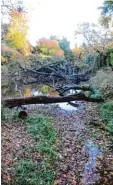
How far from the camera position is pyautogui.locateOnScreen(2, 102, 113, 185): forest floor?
6.44m

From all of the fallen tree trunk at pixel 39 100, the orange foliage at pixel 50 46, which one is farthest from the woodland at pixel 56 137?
the orange foliage at pixel 50 46

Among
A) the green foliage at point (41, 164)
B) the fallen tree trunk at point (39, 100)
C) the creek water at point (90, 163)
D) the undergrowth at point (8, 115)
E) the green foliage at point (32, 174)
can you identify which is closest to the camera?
the green foliage at point (32, 174)

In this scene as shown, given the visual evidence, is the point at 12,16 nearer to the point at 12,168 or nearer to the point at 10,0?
the point at 10,0

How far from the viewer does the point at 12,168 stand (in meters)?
6.40

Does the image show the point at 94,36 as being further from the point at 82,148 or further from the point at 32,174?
the point at 32,174

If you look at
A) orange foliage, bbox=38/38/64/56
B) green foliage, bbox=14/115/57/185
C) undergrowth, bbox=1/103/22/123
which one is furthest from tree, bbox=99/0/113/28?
orange foliage, bbox=38/38/64/56

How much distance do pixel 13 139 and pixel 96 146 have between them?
2.68 metres

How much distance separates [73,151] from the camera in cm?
821

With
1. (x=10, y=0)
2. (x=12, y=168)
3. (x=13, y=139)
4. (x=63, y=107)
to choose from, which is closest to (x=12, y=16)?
(x=10, y=0)

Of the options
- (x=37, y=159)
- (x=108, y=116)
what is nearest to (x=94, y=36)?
(x=108, y=116)

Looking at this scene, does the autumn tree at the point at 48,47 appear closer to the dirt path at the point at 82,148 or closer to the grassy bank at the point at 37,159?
the dirt path at the point at 82,148

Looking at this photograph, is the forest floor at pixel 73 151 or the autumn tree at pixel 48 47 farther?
the autumn tree at pixel 48 47

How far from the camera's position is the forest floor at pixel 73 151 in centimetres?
644

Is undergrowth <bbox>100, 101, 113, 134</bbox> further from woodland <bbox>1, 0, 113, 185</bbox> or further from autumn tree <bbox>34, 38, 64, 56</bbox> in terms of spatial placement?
autumn tree <bbox>34, 38, 64, 56</bbox>
